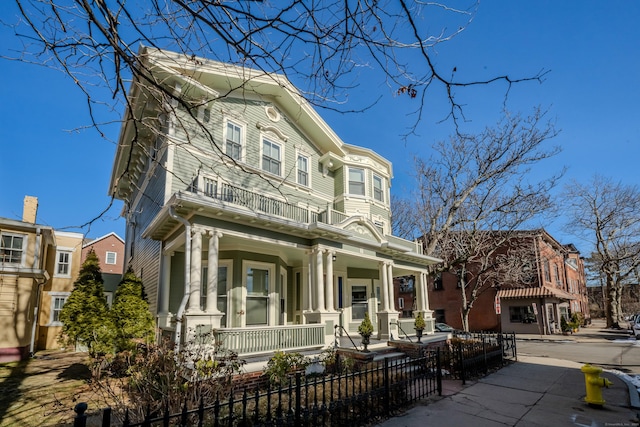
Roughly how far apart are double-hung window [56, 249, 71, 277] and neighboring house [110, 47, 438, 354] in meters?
4.85

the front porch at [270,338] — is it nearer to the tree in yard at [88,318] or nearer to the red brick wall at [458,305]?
the tree in yard at [88,318]

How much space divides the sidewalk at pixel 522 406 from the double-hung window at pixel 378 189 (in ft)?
32.6

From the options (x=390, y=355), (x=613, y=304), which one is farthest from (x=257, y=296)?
(x=613, y=304)

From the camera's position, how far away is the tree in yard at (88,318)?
9906 mm

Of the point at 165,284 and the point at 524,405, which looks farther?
the point at 165,284

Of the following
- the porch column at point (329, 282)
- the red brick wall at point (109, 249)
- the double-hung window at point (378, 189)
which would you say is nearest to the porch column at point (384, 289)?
the porch column at point (329, 282)

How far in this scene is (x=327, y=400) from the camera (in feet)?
22.1

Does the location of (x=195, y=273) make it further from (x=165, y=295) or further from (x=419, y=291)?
(x=419, y=291)

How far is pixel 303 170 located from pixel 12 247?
12702mm

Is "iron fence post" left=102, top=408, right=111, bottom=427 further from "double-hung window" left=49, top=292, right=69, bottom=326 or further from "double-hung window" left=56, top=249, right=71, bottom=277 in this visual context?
"double-hung window" left=56, top=249, right=71, bottom=277

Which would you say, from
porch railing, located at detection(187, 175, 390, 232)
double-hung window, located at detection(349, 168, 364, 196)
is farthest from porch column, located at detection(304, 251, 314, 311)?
double-hung window, located at detection(349, 168, 364, 196)

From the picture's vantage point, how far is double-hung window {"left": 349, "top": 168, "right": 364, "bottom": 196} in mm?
17328

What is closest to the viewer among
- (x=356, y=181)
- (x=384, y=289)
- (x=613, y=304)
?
(x=384, y=289)

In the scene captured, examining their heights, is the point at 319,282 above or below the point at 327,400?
above
